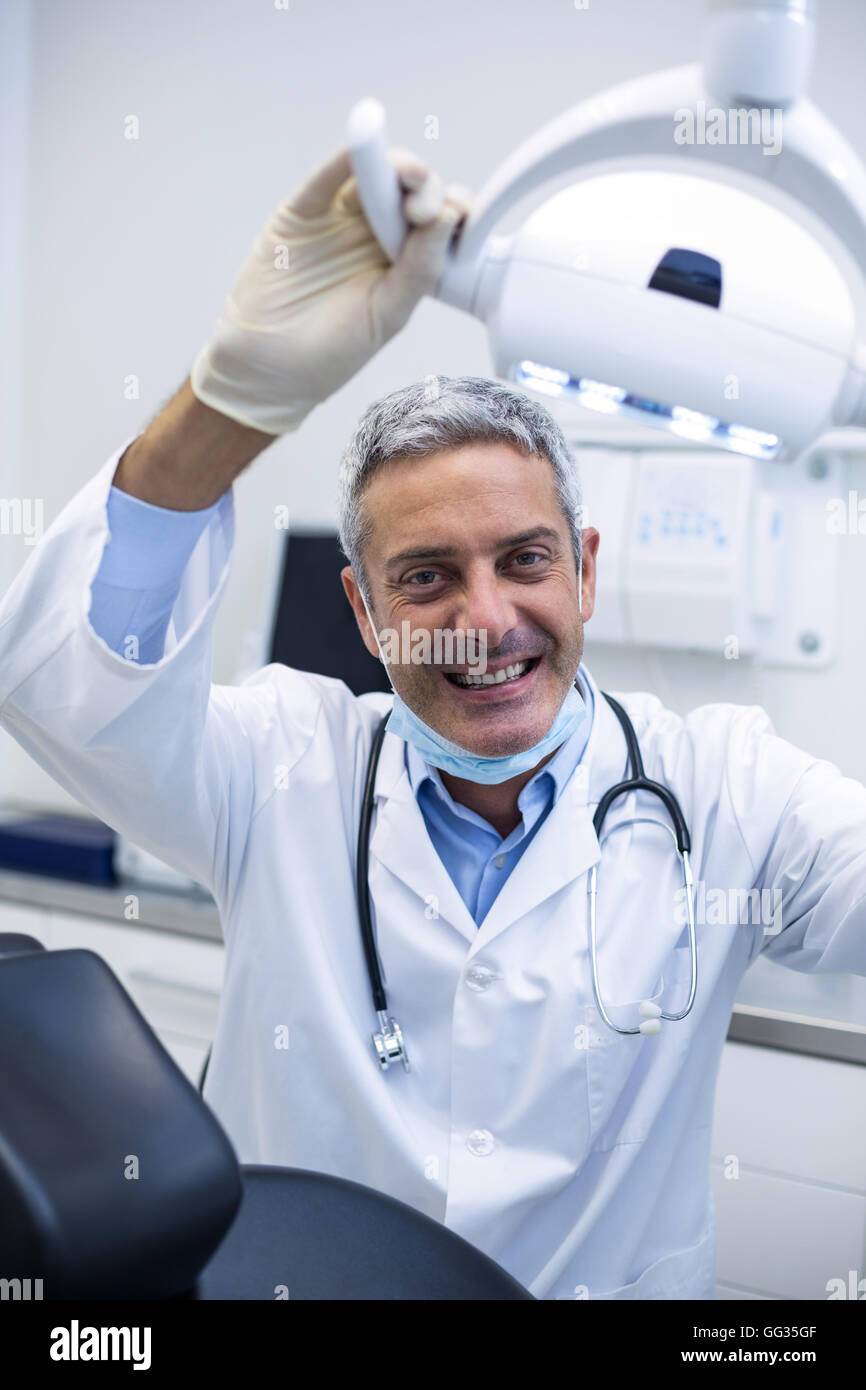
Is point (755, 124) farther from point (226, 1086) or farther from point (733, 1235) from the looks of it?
point (733, 1235)

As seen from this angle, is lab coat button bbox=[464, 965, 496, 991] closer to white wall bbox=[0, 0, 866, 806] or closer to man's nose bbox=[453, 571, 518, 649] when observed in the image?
man's nose bbox=[453, 571, 518, 649]

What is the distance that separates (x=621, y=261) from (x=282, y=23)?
1.80 m

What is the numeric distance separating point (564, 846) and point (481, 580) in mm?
277

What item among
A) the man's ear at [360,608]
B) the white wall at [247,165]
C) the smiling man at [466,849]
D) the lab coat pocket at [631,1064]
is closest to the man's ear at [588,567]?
the smiling man at [466,849]

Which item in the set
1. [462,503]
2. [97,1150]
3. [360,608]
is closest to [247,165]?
[360,608]

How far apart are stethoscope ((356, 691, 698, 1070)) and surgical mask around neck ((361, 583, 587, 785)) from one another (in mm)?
76

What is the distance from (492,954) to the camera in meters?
1.05

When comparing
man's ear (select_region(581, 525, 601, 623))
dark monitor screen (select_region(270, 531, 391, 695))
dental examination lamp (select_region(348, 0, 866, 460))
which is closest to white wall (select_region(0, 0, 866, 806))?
dark monitor screen (select_region(270, 531, 391, 695))

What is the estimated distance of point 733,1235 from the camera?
5.02ft

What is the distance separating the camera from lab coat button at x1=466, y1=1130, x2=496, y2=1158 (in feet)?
3.34

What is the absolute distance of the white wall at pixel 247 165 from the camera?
6.10ft

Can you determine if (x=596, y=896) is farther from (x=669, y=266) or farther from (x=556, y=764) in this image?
(x=669, y=266)

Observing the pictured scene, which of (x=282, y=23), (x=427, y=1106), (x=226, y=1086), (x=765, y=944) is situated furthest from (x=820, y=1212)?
(x=282, y=23)

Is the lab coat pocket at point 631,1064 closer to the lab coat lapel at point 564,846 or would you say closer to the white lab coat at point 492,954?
the white lab coat at point 492,954
